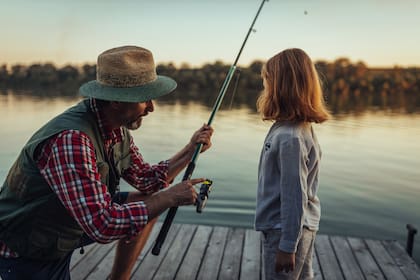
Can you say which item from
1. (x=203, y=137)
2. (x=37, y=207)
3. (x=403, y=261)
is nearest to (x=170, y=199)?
(x=37, y=207)

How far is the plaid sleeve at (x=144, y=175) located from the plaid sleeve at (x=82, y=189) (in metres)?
0.78

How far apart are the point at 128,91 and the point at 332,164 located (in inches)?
287

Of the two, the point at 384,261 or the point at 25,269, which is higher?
the point at 25,269

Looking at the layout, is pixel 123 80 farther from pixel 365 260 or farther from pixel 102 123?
pixel 365 260

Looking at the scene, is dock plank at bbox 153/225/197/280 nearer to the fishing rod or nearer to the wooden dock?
the wooden dock

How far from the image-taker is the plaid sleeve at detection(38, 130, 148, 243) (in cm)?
161

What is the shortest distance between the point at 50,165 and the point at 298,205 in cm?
97

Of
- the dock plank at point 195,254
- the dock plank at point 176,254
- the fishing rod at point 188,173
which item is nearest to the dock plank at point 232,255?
the dock plank at point 195,254

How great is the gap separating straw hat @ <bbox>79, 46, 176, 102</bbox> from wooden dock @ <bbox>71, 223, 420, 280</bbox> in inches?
53.9

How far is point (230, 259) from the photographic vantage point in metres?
3.08

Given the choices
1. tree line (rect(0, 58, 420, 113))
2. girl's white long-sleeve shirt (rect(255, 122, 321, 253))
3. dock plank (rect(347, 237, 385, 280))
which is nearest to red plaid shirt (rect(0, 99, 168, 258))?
girl's white long-sleeve shirt (rect(255, 122, 321, 253))

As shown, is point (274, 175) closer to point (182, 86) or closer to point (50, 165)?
point (50, 165)

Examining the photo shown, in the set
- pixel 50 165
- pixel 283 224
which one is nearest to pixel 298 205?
pixel 283 224

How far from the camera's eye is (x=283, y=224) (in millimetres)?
1886
